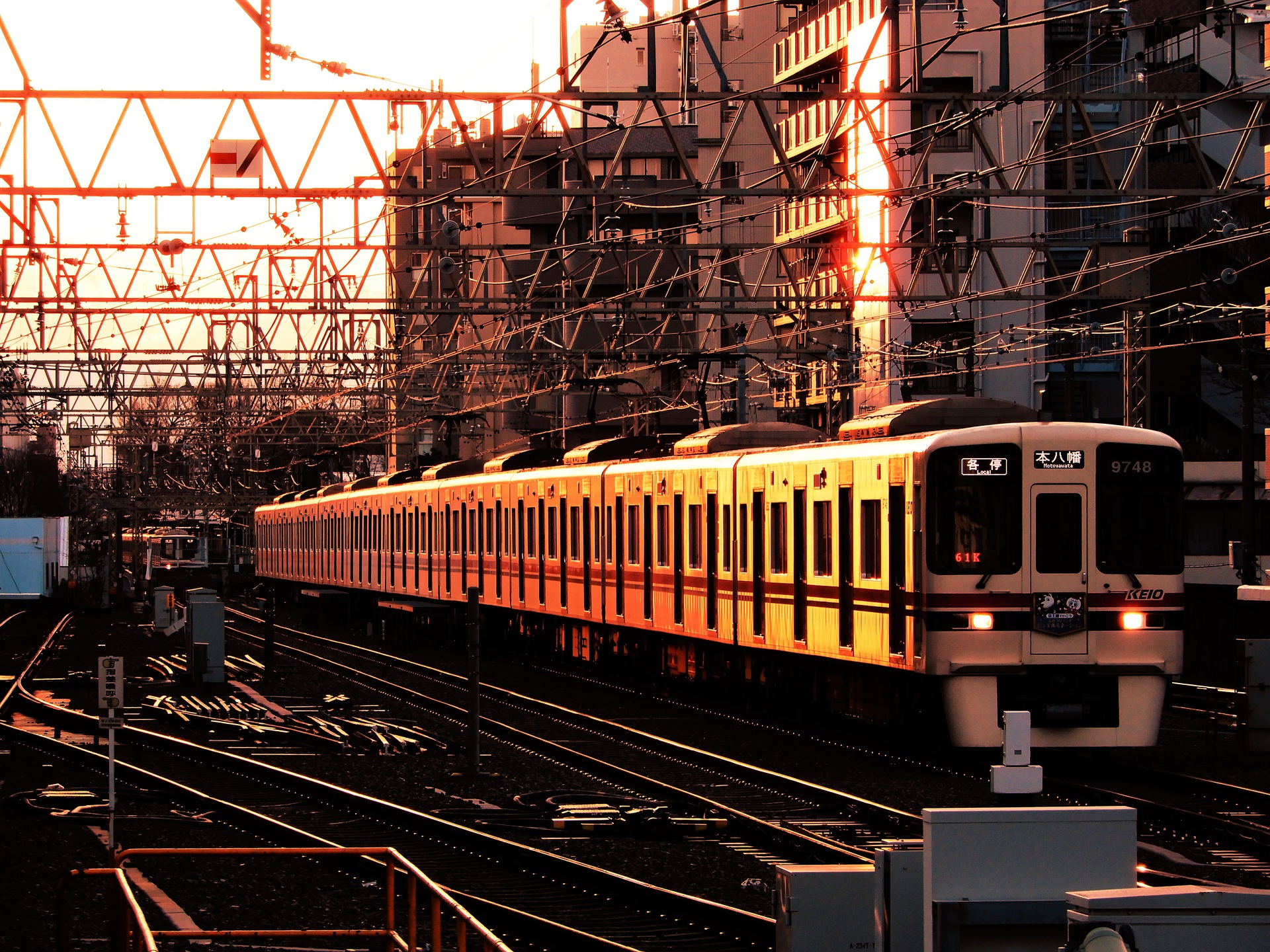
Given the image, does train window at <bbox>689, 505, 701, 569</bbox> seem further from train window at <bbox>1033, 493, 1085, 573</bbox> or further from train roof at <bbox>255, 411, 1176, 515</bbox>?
train window at <bbox>1033, 493, 1085, 573</bbox>

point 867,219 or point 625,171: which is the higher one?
point 625,171

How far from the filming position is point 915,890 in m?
5.91

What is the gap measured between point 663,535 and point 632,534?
1.36 meters

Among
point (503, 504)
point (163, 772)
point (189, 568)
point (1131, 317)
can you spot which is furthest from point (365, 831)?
point (189, 568)

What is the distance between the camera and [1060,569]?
1522cm

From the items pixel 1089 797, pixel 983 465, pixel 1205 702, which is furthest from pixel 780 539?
pixel 1089 797

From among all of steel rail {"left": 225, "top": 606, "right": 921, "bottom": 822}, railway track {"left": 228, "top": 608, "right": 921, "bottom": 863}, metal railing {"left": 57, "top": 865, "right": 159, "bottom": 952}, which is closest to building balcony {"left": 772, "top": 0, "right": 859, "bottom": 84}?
steel rail {"left": 225, "top": 606, "right": 921, "bottom": 822}

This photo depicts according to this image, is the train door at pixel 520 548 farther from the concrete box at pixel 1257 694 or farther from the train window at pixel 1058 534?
the train window at pixel 1058 534

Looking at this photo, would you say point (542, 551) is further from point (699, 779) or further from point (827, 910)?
point (827, 910)

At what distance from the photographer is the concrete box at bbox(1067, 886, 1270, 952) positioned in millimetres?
4699

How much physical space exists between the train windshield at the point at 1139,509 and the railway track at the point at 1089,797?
1581 millimetres

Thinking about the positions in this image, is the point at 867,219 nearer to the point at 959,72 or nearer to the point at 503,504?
the point at 959,72

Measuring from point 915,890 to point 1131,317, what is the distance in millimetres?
19631

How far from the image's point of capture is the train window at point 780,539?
18.2 metres
